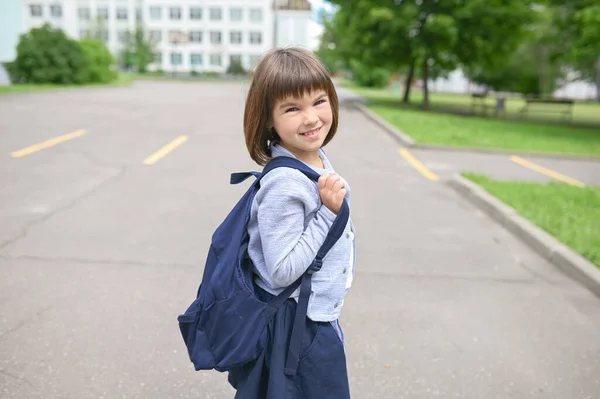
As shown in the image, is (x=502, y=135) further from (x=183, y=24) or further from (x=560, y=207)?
(x=183, y=24)

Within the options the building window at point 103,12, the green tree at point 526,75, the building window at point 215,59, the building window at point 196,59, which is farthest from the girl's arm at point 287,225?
the building window at point 103,12

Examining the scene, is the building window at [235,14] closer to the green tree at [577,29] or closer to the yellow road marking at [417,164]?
the green tree at [577,29]

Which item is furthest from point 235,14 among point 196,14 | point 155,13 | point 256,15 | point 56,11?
point 56,11

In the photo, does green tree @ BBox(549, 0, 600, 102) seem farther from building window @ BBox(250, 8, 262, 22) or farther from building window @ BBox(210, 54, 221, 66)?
building window @ BBox(210, 54, 221, 66)

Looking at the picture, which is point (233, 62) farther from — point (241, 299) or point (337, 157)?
point (241, 299)

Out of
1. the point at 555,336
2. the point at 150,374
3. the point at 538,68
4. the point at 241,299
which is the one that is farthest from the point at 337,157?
the point at 538,68

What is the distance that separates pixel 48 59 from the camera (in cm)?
3014

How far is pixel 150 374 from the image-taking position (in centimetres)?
311

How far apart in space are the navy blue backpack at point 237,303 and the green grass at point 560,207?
3965 millimetres

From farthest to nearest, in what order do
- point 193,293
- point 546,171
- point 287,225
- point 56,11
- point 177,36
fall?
point 177,36, point 56,11, point 546,171, point 193,293, point 287,225

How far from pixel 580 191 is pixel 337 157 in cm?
400

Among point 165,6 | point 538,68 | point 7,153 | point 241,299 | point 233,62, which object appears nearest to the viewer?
point 241,299

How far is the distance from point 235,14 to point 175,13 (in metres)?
8.27

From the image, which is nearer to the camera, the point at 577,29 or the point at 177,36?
the point at 577,29
